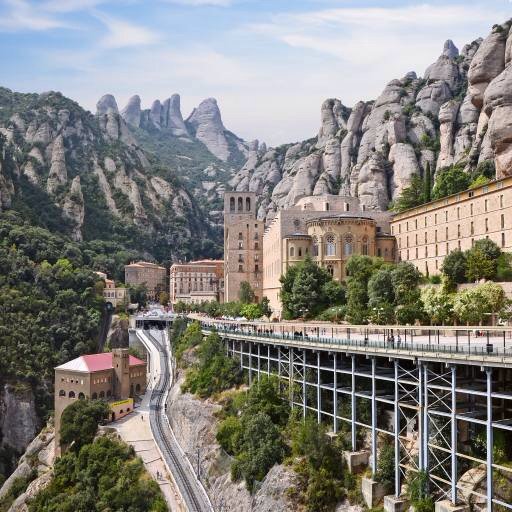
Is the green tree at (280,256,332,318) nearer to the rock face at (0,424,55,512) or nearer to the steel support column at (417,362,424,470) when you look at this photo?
the rock face at (0,424,55,512)

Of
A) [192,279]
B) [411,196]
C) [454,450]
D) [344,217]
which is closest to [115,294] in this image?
[192,279]

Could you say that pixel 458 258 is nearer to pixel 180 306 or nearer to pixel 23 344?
pixel 23 344

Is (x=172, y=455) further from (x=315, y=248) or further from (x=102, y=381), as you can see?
(x=315, y=248)

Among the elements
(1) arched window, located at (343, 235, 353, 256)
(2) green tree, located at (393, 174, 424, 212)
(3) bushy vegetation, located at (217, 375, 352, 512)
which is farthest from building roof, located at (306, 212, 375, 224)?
(3) bushy vegetation, located at (217, 375, 352, 512)

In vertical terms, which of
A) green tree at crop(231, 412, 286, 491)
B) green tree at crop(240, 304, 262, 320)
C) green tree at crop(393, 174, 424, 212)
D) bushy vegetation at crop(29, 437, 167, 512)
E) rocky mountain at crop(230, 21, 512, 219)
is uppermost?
rocky mountain at crop(230, 21, 512, 219)

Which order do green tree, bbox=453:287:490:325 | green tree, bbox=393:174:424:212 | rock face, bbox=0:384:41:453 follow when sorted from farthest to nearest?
green tree, bbox=393:174:424:212 → rock face, bbox=0:384:41:453 → green tree, bbox=453:287:490:325
